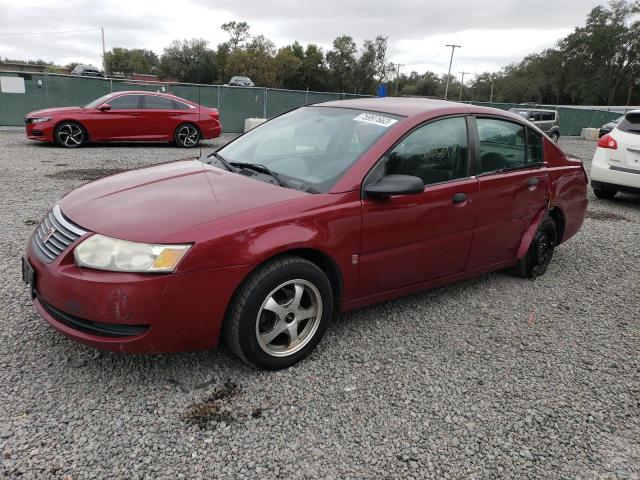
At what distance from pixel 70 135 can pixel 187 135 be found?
109 inches

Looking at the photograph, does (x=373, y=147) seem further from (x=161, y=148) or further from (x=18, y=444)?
(x=161, y=148)

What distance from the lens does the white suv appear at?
25.9ft

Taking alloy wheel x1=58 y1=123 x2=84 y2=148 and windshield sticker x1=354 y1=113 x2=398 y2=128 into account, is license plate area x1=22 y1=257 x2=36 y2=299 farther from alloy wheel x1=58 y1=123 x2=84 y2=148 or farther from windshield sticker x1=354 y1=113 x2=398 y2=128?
alloy wheel x1=58 y1=123 x2=84 y2=148

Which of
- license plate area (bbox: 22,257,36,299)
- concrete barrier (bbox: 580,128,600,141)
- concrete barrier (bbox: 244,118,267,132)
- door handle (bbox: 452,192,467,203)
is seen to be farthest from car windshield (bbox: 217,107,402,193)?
concrete barrier (bbox: 580,128,600,141)

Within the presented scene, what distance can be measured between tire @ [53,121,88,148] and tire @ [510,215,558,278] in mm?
10574

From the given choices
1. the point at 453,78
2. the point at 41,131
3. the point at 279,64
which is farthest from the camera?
the point at 453,78

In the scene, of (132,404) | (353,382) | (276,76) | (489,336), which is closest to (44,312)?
(132,404)

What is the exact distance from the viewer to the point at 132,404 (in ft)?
8.41

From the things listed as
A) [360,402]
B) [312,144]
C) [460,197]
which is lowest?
[360,402]

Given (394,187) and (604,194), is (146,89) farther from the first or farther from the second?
(394,187)

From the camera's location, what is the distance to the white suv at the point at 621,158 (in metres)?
7.90

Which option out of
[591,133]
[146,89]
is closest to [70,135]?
[146,89]

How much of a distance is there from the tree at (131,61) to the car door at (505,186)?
113m

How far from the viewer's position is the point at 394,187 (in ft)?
9.92
